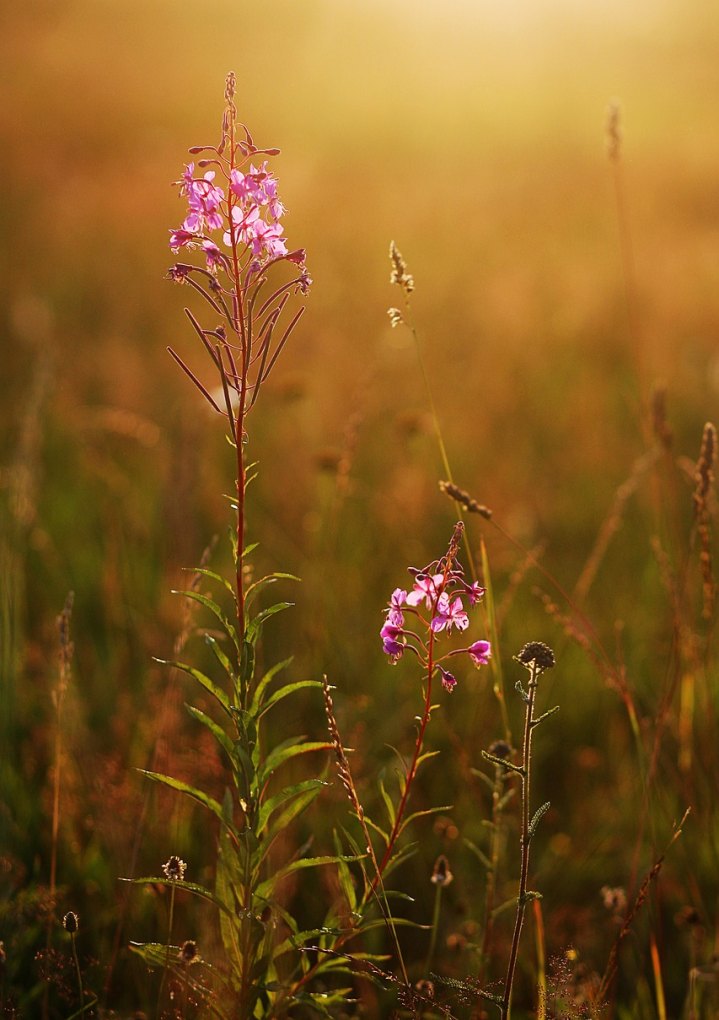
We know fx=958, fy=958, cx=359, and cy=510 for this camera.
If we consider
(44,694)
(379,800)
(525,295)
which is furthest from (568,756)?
(525,295)

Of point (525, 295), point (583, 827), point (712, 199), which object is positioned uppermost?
point (712, 199)

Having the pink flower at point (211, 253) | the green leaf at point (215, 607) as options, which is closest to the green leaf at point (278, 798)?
the green leaf at point (215, 607)

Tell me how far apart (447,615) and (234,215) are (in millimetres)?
599

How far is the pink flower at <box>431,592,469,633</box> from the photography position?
128 cm

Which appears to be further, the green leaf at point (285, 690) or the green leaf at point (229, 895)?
the green leaf at point (229, 895)

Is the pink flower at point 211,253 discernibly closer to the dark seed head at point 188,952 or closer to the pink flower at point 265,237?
the pink flower at point 265,237

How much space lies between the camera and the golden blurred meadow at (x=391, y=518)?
1962 mm

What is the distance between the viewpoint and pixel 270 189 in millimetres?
1213

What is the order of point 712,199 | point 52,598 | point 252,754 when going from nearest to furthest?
point 252,754
point 52,598
point 712,199

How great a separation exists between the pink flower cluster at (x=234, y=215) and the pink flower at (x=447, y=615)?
0.50 metres

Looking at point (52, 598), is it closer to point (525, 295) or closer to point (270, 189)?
point (270, 189)

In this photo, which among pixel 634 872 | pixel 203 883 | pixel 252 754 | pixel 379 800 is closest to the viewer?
pixel 252 754

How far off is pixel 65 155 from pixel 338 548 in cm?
672

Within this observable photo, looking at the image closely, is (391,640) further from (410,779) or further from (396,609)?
(410,779)
